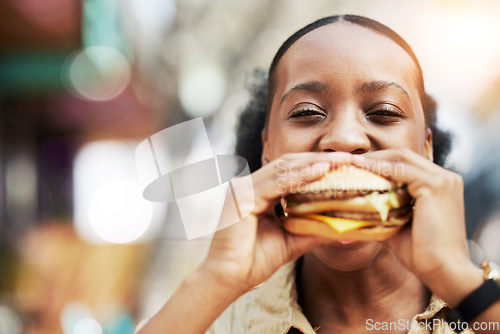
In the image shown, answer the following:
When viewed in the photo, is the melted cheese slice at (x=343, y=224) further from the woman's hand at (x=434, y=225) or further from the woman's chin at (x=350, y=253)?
the woman's chin at (x=350, y=253)

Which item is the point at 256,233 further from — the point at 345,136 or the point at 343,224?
the point at 345,136

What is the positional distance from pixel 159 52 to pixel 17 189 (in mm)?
5178

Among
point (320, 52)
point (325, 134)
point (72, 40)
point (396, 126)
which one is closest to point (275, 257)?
point (325, 134)

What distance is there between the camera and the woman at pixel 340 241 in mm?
1392

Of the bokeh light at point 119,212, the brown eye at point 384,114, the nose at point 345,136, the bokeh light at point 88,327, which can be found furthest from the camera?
the bokeh light at point 119,212

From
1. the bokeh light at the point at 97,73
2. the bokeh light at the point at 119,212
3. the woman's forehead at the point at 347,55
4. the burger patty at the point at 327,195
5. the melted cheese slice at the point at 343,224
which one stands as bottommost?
the melted cheese slice at the point at 343,224

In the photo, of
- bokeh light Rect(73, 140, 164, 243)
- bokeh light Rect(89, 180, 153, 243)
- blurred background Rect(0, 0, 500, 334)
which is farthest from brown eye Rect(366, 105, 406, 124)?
bokeh light Rect(89, 180, 153, 243)

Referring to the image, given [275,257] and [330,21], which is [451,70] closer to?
[330,21]

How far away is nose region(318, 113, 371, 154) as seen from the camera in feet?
5.59

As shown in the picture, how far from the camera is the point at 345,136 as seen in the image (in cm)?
171

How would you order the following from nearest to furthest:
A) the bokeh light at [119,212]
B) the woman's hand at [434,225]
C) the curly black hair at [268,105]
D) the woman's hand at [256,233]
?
1. the woman's hand at [434,225]
2. the woman's hand at [256,233]
3. the curly black hair at [268,105]
4. the bokeh light at [119,212]

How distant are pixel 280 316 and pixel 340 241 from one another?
0.47 m

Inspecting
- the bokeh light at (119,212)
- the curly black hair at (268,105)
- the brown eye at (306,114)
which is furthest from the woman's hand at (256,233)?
the bokeh light at (119,212)

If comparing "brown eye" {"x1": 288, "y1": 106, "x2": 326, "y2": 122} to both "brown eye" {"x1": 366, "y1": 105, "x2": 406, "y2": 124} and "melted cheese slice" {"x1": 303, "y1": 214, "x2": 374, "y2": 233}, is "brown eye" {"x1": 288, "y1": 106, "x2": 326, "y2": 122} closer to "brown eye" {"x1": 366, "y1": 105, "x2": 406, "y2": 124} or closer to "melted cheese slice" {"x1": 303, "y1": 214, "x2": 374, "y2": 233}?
"brown eye" {"x1": 366, "y1": 105, "x2": 406, "y2": 124}
